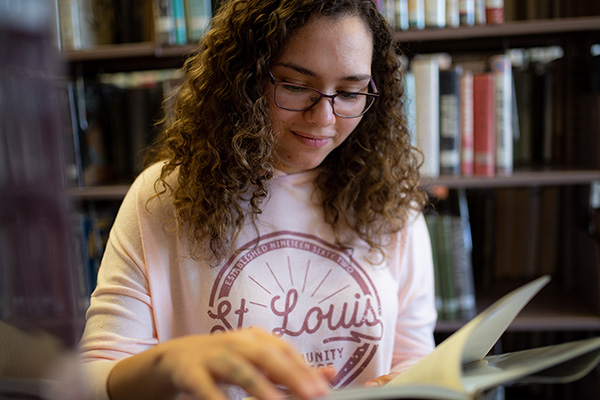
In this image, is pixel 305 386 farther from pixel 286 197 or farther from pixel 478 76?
pixel 478 76

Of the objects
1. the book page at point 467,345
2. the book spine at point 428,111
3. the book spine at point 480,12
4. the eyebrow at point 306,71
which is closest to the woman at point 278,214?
the eyebrow at point 306,71

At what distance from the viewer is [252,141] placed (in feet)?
2.77

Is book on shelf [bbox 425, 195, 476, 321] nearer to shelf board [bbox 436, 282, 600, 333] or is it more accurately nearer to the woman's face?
shelf board [bbox 436, 282, 600, 333]

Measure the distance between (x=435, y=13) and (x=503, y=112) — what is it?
0.31 meters

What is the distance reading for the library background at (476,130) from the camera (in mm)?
1385

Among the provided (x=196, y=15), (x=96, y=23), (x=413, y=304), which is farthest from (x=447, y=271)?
(x=96, y=23)

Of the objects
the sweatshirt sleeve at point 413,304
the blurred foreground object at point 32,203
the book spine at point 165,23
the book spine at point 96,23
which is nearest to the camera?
the blurred foreground object at point 32,203

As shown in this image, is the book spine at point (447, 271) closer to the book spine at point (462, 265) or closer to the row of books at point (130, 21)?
the book spine at point (462, 265)

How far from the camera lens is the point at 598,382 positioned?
1453 millimetres

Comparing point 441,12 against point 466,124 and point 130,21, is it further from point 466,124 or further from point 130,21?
point 130,21

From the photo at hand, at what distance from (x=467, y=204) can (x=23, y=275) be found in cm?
150

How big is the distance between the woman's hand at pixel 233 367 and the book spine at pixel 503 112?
3.65ft

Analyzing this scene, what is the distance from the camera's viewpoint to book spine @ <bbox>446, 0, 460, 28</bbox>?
1.36 metres

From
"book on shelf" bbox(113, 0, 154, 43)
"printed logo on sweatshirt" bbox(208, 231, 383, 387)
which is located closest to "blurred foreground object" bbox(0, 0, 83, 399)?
"printed logo on sweatshirt" bbox(208, 231, 383, 387)
